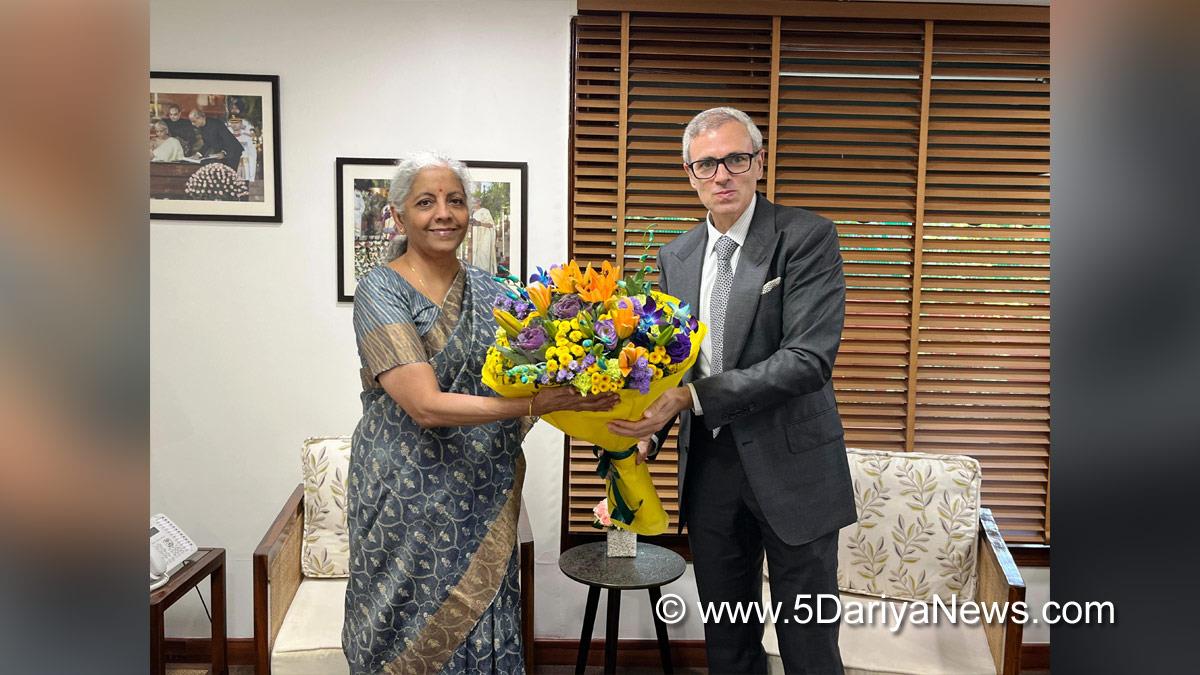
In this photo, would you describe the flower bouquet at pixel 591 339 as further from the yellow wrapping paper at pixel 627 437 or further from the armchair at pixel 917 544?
the armchair at pixel 917 544

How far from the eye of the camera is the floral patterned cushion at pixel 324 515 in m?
3.11

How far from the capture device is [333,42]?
3.34 meters

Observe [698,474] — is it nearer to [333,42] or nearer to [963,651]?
[963,651]

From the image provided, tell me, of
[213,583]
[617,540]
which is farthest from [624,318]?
[213,583]

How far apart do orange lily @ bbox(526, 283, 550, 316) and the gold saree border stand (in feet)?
2.03

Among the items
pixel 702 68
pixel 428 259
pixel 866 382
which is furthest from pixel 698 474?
pixel 702 68

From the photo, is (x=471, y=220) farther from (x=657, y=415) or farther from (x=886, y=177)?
(x=886, y=177)

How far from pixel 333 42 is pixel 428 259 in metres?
1.72

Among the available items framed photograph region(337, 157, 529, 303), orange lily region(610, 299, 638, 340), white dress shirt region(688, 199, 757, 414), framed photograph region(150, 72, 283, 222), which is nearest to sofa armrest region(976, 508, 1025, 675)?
white dress shirt region(688, 199, 757, 414)

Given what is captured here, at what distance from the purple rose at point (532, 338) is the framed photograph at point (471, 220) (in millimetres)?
1627

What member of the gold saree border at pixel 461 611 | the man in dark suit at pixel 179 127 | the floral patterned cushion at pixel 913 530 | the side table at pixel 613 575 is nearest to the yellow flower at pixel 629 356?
the gold saree border at pixel 461 611

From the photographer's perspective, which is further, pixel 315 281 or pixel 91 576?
pixel 315 281

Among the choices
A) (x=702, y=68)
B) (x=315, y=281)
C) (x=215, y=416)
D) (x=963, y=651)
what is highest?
(x=702, y=68)

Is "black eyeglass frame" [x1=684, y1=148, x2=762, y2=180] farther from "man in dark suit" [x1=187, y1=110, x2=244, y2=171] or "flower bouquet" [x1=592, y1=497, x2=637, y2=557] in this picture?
"man in dark suit" [x1=187, y1=110, x2=244, y2=171]
